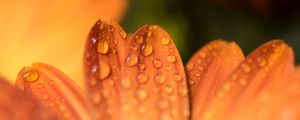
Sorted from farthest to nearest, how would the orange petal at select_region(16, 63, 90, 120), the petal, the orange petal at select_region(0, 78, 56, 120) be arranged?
the petal
the orange petal at select_region(16, 63, 90, 120)
the orange petal at select_region(0, 78, 56, 120)

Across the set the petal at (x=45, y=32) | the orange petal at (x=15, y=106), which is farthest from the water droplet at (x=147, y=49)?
the petal at (x=45, y=32)

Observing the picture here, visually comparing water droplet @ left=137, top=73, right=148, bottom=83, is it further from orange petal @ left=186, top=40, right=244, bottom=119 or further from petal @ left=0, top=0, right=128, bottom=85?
petal @ left=0, top=0, right=128, bottom=85

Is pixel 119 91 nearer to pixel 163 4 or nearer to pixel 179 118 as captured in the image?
pixel 179 118

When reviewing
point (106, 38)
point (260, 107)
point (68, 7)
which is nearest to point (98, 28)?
point (106, 38)

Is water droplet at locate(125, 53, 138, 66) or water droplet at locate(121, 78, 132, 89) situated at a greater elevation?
water droplet at locate(125, 53, 138, 66)

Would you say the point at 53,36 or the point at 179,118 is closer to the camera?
the point at 179,118

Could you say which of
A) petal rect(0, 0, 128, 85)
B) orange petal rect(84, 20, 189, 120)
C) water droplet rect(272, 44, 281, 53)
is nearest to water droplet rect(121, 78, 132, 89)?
orange petal rect(84, 20, 189, 120)

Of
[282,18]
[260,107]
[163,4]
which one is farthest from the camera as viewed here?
[163,4]

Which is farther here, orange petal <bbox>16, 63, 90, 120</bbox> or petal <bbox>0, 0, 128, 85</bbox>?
petal <bbox>0, 0, 128, 85</bbox>
